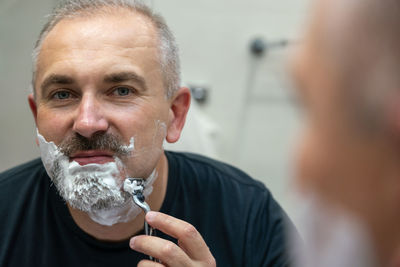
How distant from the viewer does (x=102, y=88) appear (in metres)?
0.81

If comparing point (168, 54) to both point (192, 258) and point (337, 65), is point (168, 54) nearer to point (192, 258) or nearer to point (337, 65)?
point (192, 258)

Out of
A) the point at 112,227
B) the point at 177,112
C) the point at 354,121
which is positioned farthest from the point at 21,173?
the point at 354,121

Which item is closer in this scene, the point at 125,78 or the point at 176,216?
the point at 125,78

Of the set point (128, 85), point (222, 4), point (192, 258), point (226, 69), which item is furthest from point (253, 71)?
point (192, 258)

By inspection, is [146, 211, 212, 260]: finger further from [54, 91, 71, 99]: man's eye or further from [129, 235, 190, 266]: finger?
[54, 91, 71, 99]: man's eye

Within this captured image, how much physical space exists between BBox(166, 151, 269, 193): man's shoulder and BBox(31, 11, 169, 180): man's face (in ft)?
0.65

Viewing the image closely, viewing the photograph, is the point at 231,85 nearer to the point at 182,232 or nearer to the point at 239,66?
the point at 239,66

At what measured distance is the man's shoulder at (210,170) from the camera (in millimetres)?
1045

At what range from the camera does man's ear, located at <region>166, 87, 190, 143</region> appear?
0.93m

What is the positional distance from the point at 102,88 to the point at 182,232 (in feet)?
1.00

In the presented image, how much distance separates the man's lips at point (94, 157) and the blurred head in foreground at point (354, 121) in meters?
0.47

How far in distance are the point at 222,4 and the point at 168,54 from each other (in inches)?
32.1

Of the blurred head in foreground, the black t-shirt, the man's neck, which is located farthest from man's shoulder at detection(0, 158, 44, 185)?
the blurred head in foreground

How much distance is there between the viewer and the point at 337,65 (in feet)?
1.12
